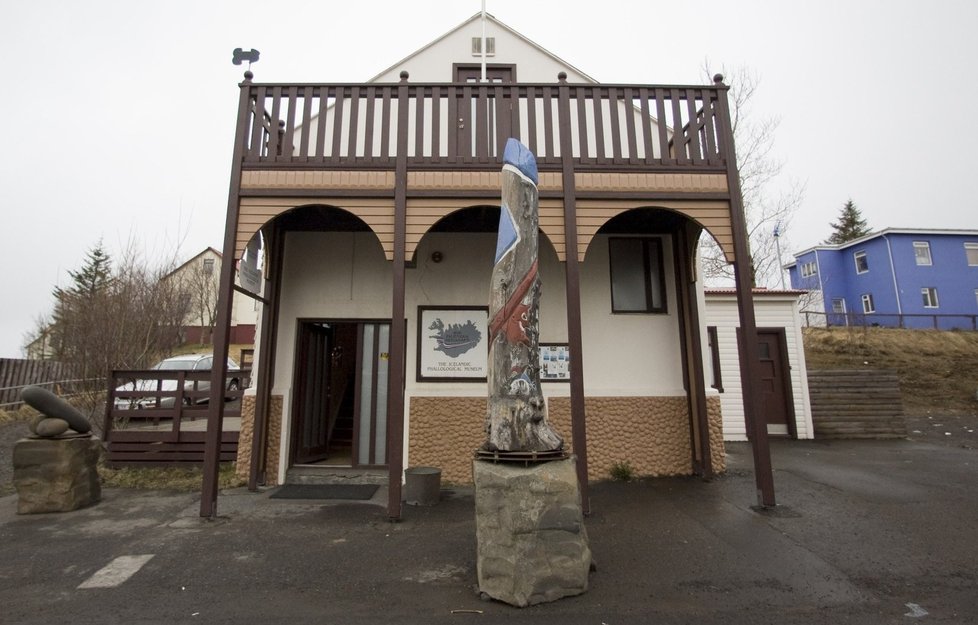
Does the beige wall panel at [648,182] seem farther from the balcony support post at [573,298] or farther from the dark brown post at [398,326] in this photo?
the dark brown post at [398,326]

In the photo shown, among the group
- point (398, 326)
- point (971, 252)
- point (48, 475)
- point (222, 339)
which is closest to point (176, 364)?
point (48, 475)

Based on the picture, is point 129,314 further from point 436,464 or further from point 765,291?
point 765,291

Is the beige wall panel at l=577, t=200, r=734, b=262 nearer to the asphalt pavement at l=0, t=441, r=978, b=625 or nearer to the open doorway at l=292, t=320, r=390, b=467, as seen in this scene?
the asphalt pavement at l=0, t=441, r=978, b=625

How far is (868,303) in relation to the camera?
27.9m

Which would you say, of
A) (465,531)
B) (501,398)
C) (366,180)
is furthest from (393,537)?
(366,180)

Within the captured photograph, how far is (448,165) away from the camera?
5383 mm

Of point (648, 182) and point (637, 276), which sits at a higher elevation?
point (648, 182)

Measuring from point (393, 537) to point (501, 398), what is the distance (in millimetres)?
1992

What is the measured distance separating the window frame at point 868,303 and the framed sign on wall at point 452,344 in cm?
3074

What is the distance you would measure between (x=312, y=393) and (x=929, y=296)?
33.6m

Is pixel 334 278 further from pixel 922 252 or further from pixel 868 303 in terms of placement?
pixel 922 252

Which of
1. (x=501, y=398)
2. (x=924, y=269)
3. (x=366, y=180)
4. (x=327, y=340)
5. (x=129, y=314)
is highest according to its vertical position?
(x=924, y=269)

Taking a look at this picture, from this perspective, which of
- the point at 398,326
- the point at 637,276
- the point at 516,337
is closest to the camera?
the point at 516,337

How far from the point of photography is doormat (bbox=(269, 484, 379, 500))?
18.7 feet
